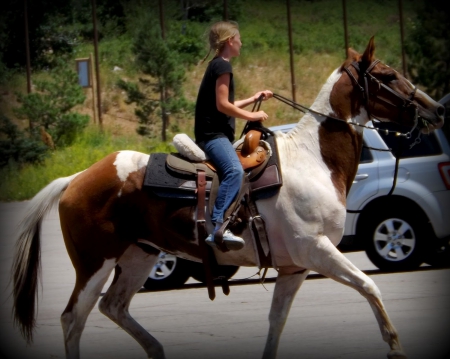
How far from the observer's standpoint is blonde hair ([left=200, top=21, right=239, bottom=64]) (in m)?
7.29

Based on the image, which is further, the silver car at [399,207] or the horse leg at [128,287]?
the silver car at [399,207]

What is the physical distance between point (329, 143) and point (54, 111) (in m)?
27.6

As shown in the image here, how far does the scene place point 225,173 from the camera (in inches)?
279

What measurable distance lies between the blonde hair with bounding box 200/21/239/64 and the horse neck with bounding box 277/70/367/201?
861mm

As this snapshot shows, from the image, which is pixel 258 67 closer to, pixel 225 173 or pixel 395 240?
pixel 395 240

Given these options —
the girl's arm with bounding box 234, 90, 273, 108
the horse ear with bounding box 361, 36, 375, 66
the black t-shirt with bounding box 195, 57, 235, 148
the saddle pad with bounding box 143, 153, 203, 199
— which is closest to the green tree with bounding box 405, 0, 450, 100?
the horse ear with bounding box 361, 36, 375, 66

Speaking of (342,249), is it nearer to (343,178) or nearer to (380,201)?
(380,201)

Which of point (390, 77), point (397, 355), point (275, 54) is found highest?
point (275, 54)

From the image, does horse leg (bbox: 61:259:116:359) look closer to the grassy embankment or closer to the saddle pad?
the saddle pad

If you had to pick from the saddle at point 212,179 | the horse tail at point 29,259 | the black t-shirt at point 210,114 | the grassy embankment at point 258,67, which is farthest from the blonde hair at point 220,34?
the grassy embankment at point 258,67

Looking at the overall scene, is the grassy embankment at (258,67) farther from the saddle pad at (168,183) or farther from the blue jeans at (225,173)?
the blue jeans at (225,173)

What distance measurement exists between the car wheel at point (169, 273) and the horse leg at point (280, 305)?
165 inches

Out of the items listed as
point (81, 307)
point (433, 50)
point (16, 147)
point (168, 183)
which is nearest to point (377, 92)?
point (168, 183)

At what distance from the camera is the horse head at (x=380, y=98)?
23.9ft
